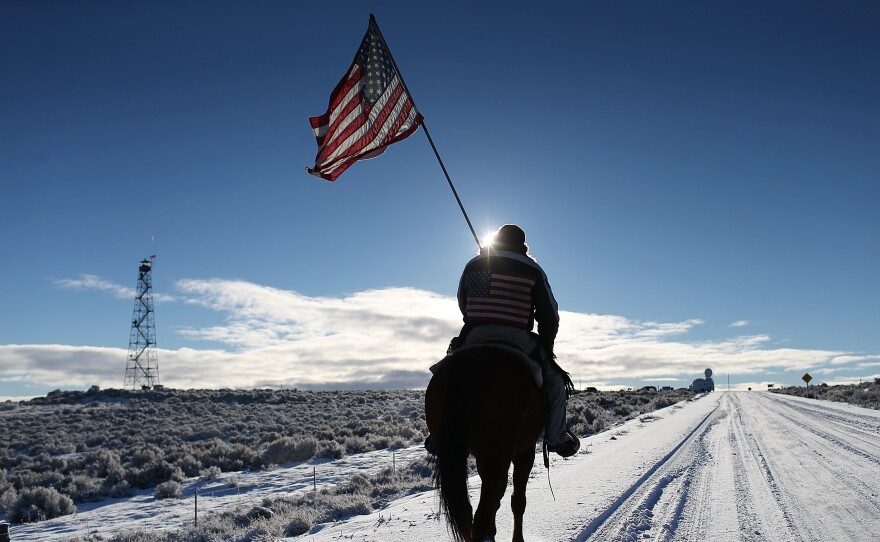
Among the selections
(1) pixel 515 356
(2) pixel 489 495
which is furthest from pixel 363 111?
(2) pixel 489 495

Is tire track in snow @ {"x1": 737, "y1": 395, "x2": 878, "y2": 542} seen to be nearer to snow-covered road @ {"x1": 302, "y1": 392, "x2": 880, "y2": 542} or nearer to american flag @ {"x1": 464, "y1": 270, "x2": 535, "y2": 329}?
snow-covered road @ {"x1": 302, "y1": 392, "x2": 880, "y2": 542}

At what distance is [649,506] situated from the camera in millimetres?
7746

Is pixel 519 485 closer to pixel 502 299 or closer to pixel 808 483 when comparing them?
pixel 502 299

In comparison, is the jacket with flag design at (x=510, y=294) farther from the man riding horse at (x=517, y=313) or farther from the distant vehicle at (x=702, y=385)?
the distant vehicle at (x=702, y=385)

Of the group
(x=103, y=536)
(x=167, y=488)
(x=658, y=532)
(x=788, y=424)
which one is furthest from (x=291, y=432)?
(x=658, y=532)

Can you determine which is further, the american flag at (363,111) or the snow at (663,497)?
the american flag at (363,111)

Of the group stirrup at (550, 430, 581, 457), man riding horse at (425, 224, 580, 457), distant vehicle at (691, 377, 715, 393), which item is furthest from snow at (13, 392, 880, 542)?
distant vehicle at (691, 377, 715, 393)

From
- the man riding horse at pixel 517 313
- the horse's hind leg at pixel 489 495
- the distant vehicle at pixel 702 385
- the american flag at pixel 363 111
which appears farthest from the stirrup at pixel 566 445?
the distant vehicle at pixel 702 385

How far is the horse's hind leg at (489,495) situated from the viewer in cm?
440

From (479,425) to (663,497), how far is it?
5108mm

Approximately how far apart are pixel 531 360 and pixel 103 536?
11.2 m

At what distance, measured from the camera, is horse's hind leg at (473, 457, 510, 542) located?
4402 millimetres

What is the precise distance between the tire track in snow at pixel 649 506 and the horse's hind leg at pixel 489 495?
6.95ft

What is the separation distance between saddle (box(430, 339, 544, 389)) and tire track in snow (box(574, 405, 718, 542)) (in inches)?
87.8
